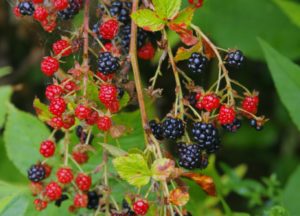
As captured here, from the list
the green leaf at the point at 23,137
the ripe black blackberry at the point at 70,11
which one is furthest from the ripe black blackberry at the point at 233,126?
the green leaf at the point at 23,137

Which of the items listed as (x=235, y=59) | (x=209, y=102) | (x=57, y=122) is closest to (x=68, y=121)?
(x=57, y=122)

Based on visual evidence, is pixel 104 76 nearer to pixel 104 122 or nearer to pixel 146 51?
pixel 104 122

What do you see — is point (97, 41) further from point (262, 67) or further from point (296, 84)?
point (262, 67)

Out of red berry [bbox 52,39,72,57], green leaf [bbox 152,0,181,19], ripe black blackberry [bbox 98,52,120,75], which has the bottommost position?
red berry [bbox 52,39,72,57]

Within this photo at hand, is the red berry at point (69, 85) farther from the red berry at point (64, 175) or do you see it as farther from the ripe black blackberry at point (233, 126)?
the ripe black blackberry at point (233, 126)

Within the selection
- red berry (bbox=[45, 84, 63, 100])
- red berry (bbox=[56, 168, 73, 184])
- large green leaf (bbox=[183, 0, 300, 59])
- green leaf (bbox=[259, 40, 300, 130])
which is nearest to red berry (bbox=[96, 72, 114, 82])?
red berry (bbox=[45, 84, 63, 100])

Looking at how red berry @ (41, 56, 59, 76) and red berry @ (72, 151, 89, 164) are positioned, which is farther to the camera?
red berry @ (72, 151, 89, 164)

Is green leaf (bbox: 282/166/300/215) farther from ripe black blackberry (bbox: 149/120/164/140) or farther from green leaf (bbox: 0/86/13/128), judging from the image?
green leaf (bbox: 0/86/13/128)

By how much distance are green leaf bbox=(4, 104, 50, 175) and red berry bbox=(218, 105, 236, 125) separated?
1.06 m

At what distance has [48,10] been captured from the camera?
217cm

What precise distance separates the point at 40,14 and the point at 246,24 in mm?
1867

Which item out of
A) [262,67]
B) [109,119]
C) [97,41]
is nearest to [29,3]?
[97,41]

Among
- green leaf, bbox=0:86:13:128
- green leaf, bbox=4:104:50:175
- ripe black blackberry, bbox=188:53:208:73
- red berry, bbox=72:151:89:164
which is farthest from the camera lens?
green leaf, bbox=0:86:13:128

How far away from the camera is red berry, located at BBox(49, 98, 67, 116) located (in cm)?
204
